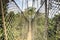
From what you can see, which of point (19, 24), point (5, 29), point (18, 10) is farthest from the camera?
point (19, 24)

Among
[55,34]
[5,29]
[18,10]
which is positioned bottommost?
[55,34]

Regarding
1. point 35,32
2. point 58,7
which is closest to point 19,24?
point 35,32

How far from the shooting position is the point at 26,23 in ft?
12.6

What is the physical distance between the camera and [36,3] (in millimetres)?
3379

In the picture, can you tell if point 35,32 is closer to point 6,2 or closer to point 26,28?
point 26,28

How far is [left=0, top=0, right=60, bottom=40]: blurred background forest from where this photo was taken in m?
3.30

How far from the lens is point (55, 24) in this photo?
3689mm

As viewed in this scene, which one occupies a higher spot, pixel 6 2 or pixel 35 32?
pixel 6 2

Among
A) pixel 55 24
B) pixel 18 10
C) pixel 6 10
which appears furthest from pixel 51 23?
pixel 6 10

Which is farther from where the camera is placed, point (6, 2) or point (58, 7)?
point (6, 2)

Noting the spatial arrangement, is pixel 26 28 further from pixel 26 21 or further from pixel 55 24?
pixel 55 24

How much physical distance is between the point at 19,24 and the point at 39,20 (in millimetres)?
448

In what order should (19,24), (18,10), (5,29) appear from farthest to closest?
(19,24)
(18,10)
(5,29)

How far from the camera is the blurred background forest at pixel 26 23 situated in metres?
3.30
